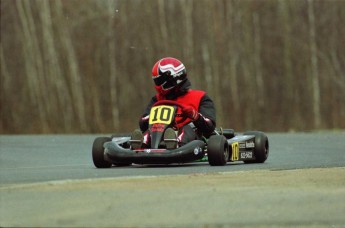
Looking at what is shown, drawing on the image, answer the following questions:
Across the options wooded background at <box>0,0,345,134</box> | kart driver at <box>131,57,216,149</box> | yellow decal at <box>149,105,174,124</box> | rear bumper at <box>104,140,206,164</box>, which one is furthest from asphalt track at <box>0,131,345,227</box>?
wooded background at <box>0,0,345,134</box>

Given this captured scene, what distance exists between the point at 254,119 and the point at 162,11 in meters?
4.12

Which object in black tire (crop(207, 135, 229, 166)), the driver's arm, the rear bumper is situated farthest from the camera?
the driver's arm

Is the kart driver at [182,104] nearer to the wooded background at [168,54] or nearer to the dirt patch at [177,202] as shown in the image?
the dirt patch at [177,202]

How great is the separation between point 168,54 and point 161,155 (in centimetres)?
1789

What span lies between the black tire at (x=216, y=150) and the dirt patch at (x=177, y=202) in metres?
2.75

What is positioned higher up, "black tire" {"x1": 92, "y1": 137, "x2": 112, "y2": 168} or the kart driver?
the kart driver

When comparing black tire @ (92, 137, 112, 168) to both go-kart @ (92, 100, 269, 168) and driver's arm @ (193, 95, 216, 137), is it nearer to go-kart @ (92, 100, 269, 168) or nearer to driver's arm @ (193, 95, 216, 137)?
go-kart @ (92, 100, 269, 168)

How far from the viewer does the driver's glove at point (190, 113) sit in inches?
A: 645

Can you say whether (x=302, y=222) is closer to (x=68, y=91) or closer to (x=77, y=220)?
(x=77, y=220)

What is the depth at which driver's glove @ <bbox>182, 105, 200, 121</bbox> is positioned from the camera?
16375mm

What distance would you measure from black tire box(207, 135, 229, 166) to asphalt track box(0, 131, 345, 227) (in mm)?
185

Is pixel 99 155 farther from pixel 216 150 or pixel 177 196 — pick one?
pixel 177 196

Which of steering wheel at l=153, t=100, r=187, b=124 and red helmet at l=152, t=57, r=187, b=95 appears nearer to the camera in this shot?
steering wheel at l=153, t=100, r=187, b=124

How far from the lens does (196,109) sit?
55.3ft
